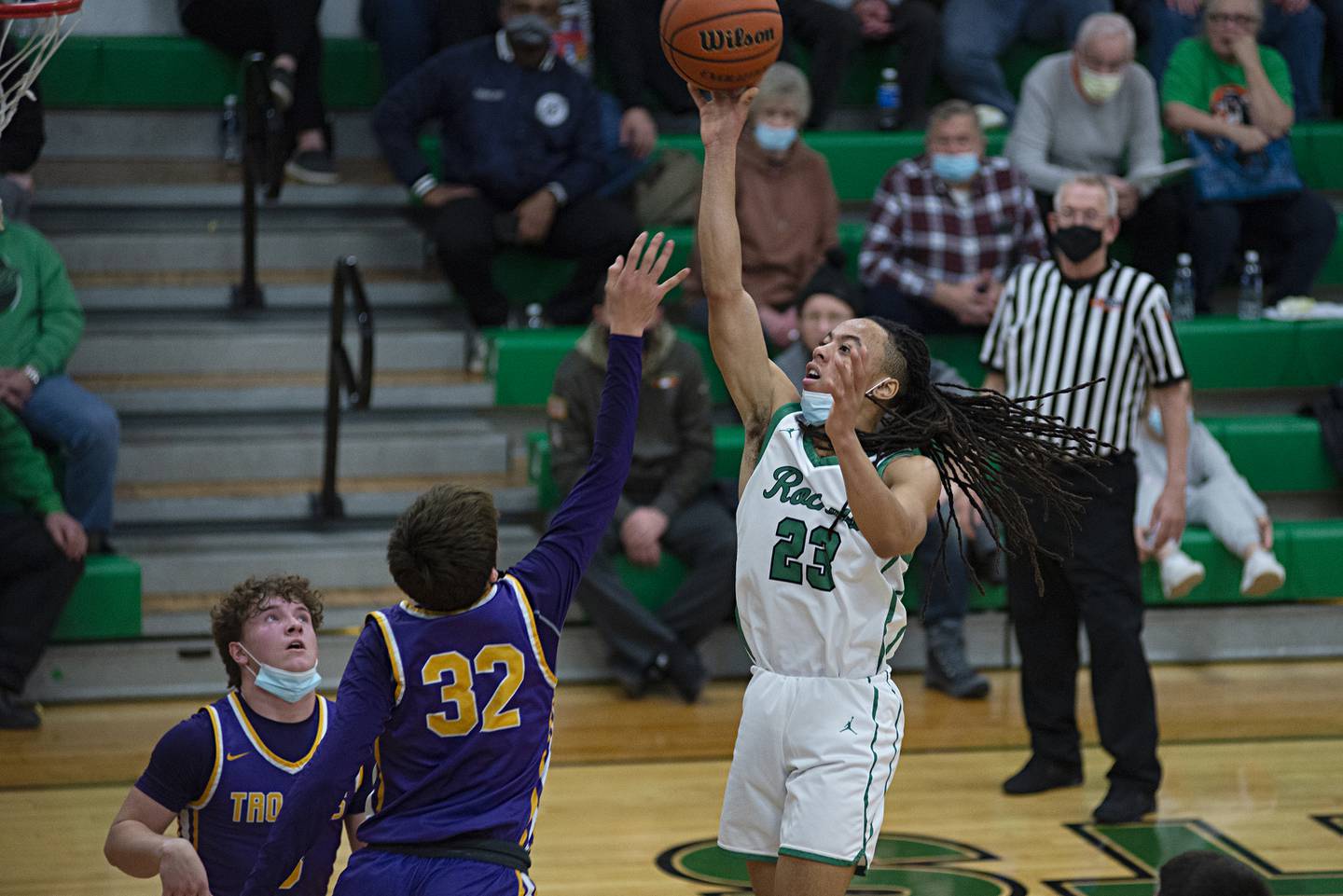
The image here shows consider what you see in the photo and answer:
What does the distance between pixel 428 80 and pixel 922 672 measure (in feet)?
10.6

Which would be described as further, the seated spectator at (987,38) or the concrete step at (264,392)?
the seated spectator at (987,38)

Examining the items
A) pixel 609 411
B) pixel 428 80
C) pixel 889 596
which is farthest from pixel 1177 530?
pixel 428 80

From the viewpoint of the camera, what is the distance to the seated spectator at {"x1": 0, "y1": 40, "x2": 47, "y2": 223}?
6.59 metres

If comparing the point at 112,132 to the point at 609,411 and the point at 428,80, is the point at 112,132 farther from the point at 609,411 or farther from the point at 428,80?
the point at 609,411

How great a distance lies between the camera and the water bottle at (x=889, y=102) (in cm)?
885

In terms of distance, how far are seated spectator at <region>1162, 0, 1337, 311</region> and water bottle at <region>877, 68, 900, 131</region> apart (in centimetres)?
129

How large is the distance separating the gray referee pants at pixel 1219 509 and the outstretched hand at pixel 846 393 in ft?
13.5

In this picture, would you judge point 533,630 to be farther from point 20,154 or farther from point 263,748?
point 20,154

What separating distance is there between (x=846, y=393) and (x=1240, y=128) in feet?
19.2

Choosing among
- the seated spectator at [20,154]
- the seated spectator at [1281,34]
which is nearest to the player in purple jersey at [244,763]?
the seated spectator at [20,154]

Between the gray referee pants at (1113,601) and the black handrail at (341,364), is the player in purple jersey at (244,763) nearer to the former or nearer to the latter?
the gray referee pants at (1113,601)

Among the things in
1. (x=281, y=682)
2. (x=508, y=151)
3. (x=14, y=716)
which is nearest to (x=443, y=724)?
(x=281, y=682)

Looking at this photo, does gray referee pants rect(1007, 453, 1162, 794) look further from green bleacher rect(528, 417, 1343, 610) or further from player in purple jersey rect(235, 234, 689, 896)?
player in purple jersey rect(235, 234, 689, 896)

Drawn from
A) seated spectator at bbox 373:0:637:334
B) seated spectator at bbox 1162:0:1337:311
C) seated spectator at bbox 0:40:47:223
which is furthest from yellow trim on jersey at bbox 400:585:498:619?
seated spectator at bbox 1162:0:1337:311
